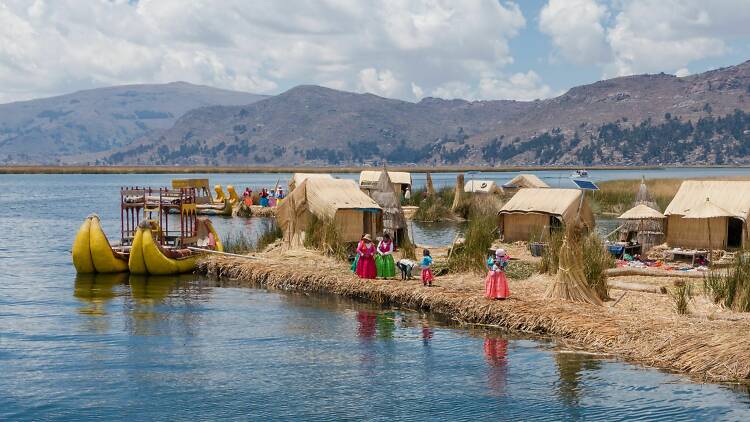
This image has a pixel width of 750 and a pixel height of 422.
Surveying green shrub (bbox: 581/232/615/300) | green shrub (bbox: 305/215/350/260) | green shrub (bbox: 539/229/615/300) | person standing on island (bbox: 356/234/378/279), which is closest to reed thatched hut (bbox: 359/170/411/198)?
green shrub (bbox: 305/215/350/260)

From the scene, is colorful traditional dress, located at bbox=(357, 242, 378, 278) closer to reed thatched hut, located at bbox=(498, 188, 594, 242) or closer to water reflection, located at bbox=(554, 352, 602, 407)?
water reflection, located at bbox=(554, 352, 602, 407)

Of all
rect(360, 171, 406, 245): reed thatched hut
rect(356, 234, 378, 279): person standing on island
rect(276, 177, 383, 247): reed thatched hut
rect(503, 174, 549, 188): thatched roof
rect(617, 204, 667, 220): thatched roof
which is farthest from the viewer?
rect(503, 174, 549, 188): thatched roof

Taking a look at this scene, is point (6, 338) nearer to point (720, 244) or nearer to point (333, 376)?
point (333, 376)

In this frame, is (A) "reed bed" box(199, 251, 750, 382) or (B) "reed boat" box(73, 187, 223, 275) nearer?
(A) "reed bed" box(199, 251, 750, 382)

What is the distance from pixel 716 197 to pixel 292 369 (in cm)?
1890

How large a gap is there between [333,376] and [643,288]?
8774 millimetres

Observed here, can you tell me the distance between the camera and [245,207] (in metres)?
55.6

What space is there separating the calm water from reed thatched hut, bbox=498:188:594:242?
1243 centimetres

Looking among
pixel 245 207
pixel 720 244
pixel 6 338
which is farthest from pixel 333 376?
pixel 245 207

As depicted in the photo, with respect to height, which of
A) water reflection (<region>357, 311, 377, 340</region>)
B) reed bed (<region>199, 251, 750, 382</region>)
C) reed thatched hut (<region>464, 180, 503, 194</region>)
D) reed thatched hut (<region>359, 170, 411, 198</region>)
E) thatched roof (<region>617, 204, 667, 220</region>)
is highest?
reed thatched hut (<region>359, 170, 411, 198</region>)

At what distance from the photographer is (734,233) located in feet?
93.8

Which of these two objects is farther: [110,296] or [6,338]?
[110,296]

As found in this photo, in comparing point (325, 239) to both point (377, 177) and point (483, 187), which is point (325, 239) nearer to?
point (483, 187)

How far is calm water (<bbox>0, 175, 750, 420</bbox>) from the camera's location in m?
13.4
